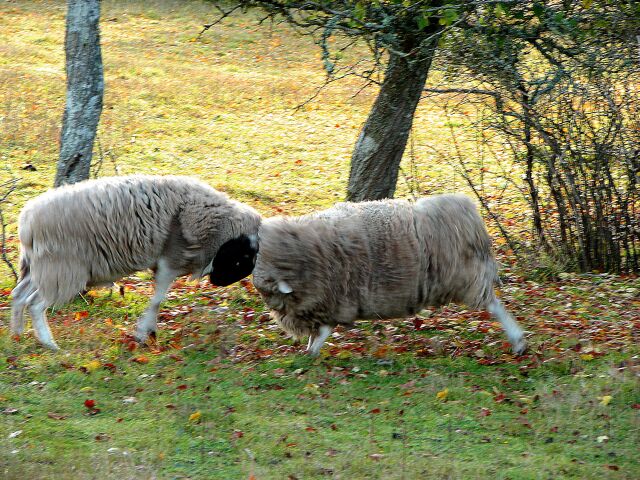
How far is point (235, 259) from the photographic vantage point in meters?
8.20

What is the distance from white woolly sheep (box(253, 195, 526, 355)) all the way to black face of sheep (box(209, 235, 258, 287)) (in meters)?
0.33

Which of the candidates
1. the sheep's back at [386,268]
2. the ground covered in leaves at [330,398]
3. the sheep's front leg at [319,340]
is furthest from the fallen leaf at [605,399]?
the sheep's front leg at [319,340]

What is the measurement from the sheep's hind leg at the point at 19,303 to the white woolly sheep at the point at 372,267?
2341mm

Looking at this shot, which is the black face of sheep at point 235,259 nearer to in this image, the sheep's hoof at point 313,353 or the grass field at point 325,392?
the grass field at point 325,392

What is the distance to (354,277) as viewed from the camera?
7.64 metres

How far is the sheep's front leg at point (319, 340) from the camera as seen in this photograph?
25.5 ft

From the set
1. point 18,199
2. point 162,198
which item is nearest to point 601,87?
point 162,198

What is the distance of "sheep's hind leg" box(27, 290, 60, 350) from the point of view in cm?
789

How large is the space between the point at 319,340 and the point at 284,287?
0.63 meters

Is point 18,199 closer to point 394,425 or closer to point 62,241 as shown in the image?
point 62,241

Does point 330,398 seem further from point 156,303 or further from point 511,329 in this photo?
point 156,303

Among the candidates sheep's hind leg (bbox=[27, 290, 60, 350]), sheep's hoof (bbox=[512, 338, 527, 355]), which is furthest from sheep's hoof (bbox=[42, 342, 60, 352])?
sheep's hoof (bbox=[512, 338, 527, 355])

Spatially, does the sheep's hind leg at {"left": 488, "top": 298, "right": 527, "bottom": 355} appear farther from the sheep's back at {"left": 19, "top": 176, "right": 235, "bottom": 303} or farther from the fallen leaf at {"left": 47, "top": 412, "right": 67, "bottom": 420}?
the fallen leaf at {"left": 47, "top": 412, "right": 67, "bottom": 420}

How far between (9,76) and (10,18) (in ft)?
28.6
